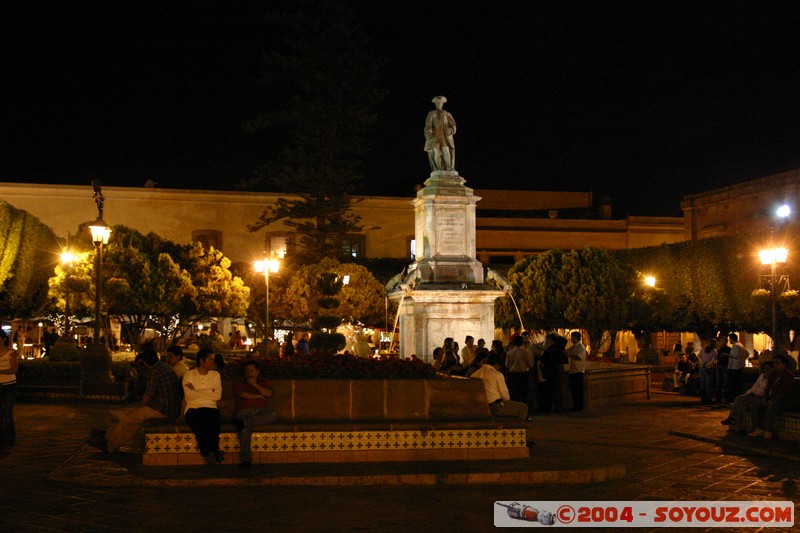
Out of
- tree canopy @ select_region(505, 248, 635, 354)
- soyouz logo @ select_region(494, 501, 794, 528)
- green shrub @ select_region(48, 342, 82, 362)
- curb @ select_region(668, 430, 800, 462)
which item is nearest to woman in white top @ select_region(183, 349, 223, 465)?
soyouz logo @ select_region(494, 501, 794, 528)

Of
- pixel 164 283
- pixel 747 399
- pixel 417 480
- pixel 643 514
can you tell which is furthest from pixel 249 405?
pixel 164 283

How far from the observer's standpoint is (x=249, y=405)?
9.89 m

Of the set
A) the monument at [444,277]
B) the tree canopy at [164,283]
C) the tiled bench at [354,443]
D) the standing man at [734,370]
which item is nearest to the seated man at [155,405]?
the tiled bench at [354,443]

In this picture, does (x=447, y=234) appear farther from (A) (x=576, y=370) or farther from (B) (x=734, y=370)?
(B) (x=734, y=370)

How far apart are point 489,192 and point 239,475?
5035cm

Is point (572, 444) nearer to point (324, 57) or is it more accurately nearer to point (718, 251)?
point (718, 251)

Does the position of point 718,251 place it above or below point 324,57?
below

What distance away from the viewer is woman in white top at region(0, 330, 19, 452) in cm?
1139

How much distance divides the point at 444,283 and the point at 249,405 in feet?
43.8

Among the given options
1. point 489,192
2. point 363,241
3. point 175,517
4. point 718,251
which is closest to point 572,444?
point 175,517

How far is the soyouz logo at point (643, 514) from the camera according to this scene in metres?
7.38

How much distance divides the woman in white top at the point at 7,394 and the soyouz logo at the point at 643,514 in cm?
675

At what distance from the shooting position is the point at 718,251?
34.4m

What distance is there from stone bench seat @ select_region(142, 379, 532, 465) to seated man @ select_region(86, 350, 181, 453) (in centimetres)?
35
